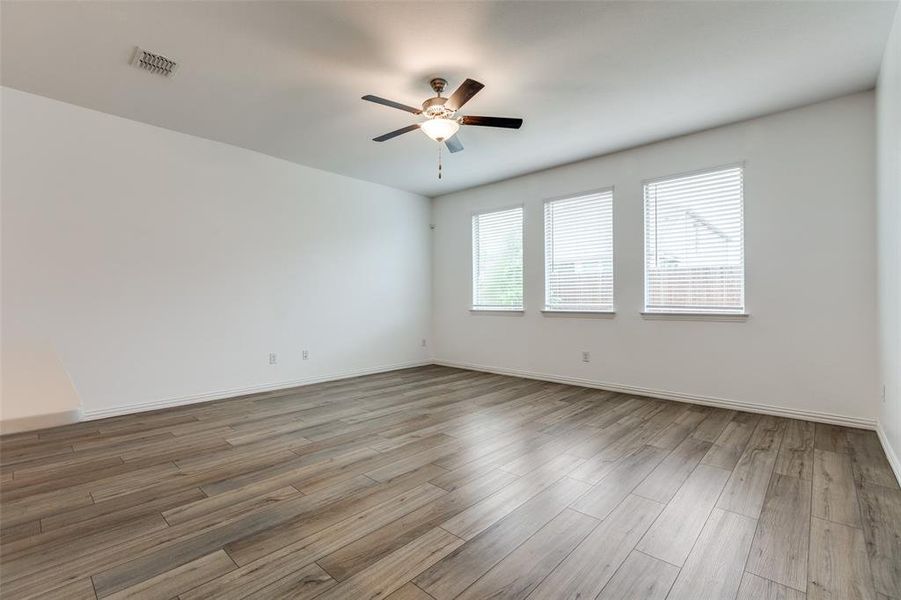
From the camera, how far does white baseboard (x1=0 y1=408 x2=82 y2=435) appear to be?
1.58 feet

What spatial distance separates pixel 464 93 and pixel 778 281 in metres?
3.30

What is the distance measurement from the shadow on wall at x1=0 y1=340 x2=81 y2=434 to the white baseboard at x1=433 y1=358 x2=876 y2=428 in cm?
479

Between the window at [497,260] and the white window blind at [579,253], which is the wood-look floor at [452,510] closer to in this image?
the white window blind at [579,253]

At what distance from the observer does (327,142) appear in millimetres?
4422

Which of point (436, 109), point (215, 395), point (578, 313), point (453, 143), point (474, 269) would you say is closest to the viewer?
point (436, 109)

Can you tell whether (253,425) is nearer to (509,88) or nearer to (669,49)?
(509,88)

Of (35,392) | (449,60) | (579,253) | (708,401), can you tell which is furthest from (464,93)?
(708,401)

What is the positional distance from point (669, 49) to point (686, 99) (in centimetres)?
86

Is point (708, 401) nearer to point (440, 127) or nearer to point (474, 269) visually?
point (474, 269)

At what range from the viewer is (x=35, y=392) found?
0.53 m

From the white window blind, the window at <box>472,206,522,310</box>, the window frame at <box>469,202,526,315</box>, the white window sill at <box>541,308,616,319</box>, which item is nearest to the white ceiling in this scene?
the white window blind

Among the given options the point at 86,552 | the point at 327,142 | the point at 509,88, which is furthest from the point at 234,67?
the point at 86,552

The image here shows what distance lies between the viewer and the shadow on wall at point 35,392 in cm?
49

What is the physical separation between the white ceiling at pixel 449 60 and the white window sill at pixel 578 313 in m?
1.96
